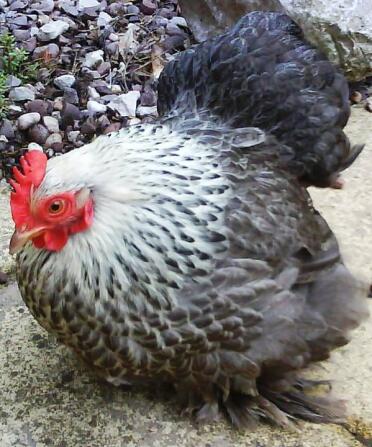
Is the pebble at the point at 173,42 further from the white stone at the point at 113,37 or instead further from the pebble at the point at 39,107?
the pebble at the point at 39,107

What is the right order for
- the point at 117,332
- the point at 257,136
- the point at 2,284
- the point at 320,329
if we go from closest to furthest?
the point at 117,332
the point at 320,329
the point at 257,136
the point at 2,284

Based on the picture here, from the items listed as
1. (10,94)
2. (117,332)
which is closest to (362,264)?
(117,332)

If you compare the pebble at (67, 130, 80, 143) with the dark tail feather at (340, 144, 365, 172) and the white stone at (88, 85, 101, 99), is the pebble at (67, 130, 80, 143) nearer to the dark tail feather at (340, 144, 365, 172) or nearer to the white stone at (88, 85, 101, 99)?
the white stone at (88, 85, 101, 99)

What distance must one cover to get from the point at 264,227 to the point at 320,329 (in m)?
0.36

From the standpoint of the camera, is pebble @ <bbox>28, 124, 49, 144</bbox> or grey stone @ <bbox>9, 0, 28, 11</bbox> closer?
pebble @ <bbox>28, 124, 49, 144</bbox>

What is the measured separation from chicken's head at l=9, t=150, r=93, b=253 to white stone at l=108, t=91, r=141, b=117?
157cm

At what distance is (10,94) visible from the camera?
404 cm

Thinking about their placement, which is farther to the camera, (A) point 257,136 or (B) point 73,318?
(A) point 257,136

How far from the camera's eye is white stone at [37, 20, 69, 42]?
4.37 meters

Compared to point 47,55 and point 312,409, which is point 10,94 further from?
point 312,409

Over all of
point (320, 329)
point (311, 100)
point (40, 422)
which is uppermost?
point (311, 100)

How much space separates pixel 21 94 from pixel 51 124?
0.23 meters

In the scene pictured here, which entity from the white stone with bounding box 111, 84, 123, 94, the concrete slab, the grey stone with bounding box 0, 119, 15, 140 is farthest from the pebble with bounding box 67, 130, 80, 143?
the concrete slab

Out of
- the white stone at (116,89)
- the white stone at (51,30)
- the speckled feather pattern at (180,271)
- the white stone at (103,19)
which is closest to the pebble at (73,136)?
the white stone at (116,89)
